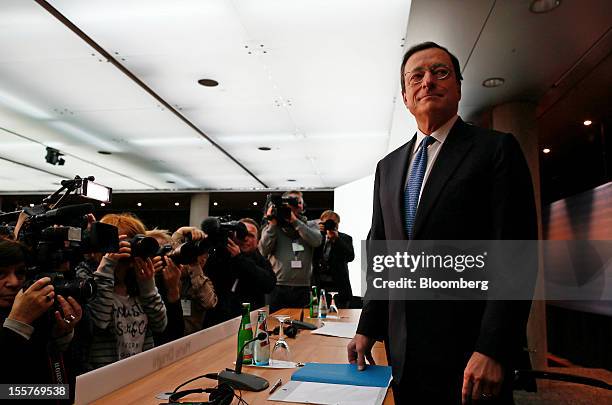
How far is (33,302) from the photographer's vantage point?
1.15 metres

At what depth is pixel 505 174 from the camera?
104 centimetres

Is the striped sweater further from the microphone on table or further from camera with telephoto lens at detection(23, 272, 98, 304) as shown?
the microphone on table

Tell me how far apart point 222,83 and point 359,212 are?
4.66m

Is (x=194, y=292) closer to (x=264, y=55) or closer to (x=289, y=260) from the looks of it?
(x=289, y=260)

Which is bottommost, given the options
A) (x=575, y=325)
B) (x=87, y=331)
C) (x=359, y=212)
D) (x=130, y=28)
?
(x=575, y=325)

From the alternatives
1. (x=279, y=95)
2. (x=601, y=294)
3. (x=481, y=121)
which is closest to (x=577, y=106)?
(x=481, y=121)

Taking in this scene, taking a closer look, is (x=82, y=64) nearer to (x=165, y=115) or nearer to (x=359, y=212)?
(x=165, y=115)

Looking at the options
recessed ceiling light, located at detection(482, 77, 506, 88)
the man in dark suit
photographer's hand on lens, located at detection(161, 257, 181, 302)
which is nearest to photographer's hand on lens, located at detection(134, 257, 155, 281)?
photographer's hand on lens, located at detection(161, 257, 181, 302)

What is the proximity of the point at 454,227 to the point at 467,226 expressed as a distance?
0.03 meters

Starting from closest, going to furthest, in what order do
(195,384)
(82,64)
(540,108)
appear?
(195,384) → (82,64) → (540,108)

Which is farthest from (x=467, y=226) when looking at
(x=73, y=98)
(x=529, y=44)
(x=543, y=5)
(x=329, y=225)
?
(x=73, y=98)

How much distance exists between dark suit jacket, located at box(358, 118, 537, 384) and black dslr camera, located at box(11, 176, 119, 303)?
0.88m

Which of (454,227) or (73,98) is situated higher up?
(73,98)

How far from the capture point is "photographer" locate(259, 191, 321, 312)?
3.51m
